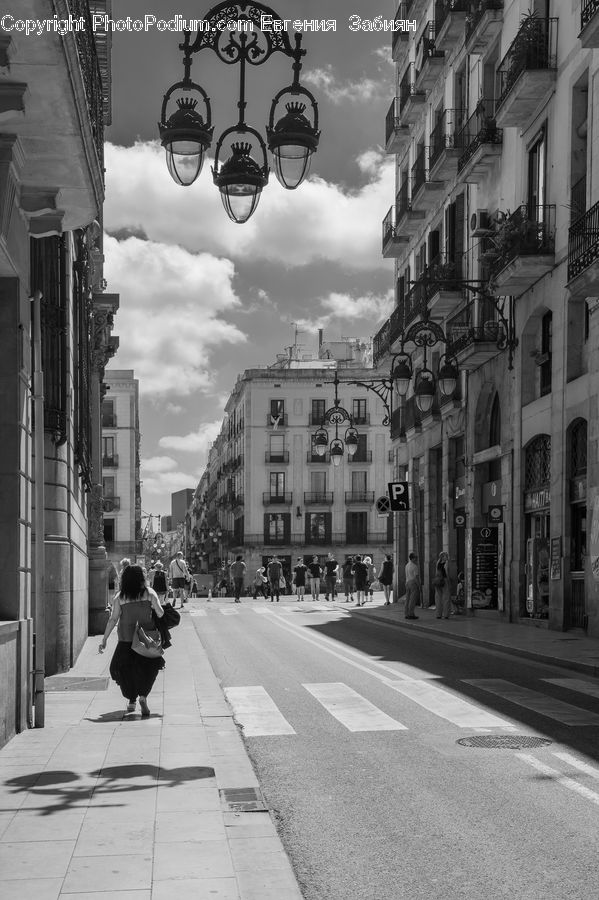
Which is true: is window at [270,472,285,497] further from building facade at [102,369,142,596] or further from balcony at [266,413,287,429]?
building facade at [102,369,142,596]

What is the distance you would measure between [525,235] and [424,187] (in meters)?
11.2

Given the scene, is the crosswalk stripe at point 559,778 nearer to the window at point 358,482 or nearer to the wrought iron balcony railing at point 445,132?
the wrought iron balcony railing at point 445,132

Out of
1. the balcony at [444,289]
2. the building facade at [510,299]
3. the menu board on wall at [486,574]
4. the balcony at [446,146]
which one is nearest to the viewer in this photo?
the building facade at [510,299]

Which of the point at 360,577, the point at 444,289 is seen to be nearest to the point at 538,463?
the point at 444,289

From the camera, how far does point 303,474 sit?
85.2 metres

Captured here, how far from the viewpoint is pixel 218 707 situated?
11.7m

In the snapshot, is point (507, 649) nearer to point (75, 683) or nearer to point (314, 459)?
point (75, 683)

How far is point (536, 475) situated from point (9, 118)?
19.6 meters

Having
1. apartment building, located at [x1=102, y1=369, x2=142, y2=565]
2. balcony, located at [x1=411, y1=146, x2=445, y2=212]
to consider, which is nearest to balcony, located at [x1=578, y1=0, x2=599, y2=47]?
balcony, located at [x1=411, y1=146, x2=445, y2=212]

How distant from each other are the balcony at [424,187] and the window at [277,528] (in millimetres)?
48578

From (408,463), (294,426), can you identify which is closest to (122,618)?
(408,463)

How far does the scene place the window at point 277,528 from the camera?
277 feet

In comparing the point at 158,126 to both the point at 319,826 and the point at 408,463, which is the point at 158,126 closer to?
the point at 319,826

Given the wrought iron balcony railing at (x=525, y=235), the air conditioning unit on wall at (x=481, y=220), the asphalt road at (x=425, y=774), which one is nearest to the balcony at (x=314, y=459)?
the air conditioning unit on wall at (x=481, y=220)
